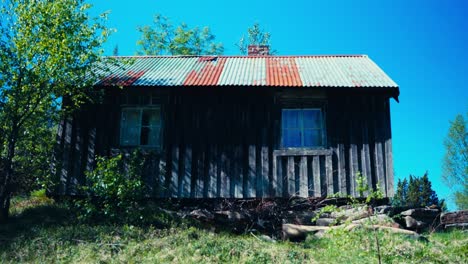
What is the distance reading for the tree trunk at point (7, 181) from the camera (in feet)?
33.5

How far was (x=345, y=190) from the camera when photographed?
10.8 m

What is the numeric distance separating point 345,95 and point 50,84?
7.32 m

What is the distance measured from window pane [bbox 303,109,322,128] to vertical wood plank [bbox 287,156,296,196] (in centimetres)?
102

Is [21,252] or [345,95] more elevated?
[345,95]

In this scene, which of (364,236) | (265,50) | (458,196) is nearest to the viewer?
(364,236)

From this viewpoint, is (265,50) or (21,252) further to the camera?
(265,50)

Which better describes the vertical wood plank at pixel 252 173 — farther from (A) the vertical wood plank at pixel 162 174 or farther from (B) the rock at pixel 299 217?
(A) the vertical wood plank at pixel 162 174

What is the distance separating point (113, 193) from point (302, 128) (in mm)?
4909

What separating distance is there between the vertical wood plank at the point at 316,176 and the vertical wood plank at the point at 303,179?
0.20 m

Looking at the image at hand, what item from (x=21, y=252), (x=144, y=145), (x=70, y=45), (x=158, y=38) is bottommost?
(x=21, y=252)

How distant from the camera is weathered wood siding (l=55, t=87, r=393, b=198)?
10898 millimetres

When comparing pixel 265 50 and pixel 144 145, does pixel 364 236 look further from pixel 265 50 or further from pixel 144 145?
pixel 265 50

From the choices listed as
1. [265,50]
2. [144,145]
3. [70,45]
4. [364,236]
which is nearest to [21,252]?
[144,145]

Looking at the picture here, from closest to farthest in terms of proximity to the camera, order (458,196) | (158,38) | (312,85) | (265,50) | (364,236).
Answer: (364,236), (312,85), (265,50), (458,196), (158,38)
